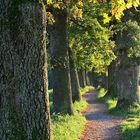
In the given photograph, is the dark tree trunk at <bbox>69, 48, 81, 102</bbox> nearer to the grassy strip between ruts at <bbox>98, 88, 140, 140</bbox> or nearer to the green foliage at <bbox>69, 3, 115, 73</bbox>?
the green foliage at <bbox>69, 3, 115, 73</bbox>

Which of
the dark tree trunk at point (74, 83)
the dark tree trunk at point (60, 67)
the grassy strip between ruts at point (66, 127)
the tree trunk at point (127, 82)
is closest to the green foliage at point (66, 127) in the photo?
the grassy strip between ruts at point (66, 127)

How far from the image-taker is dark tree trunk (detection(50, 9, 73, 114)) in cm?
2055

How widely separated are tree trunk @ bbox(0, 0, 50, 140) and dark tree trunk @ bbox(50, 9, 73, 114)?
509 inches

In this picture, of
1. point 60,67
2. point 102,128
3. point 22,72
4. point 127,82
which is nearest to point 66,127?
point 102,128

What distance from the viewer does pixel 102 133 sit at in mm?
17906

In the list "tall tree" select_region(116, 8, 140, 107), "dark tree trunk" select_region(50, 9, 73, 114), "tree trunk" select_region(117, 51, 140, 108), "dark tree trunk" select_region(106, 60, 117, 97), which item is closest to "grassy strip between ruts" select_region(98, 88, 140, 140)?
"tree trunk" select_region(117, 51, 140, 108)

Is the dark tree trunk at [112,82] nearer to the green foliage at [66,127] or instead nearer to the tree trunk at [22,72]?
the green foliage at [66,127]

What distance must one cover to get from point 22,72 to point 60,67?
13306 millimetres

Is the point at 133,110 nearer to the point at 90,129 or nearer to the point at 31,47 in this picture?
the point at 90,129

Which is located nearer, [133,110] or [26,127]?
[26,127]

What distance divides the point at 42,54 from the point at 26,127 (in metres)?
1.28

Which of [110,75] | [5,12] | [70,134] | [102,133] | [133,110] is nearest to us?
[5,12]

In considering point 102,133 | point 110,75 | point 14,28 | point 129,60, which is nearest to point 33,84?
point 14,28

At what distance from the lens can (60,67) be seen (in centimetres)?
2064
